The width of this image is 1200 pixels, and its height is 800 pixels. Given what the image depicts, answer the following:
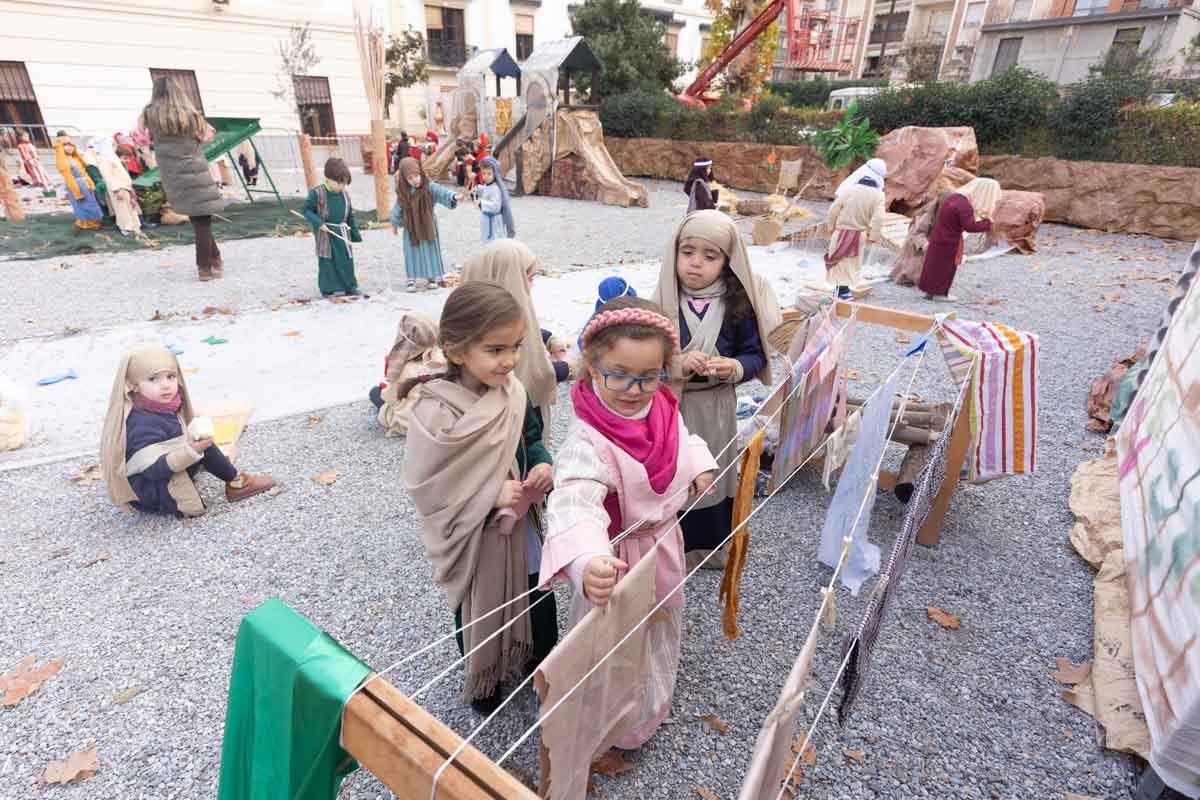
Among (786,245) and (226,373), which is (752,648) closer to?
(226,373)

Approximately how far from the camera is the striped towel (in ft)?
9.37

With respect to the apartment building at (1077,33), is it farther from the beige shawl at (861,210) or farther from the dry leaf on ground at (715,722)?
the dry leaf on ground at (715,722)

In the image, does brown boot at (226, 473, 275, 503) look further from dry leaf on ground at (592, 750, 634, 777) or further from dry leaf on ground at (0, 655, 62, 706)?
dry leaf on ground at (592, 750, 634, 777)

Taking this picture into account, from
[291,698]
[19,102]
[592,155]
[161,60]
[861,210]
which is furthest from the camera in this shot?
[161,60]

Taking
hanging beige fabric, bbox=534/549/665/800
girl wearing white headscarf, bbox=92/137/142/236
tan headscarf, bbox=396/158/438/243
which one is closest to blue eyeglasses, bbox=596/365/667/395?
hanging beige fabric, bbox=534/549/665/800

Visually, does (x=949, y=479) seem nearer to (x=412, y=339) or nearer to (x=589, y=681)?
(x=589, y=681)

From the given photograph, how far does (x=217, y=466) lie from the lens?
3.60 m

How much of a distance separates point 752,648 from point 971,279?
28.3 ft

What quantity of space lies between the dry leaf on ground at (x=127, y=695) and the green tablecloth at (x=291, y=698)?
1.88m

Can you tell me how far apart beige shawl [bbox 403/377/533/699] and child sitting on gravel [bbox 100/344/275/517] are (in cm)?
218

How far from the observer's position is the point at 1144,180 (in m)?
11.3

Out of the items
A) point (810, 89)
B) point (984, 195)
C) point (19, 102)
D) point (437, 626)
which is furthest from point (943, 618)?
point (810, 89)

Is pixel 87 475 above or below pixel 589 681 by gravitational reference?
below

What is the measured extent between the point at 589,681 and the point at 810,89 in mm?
35844
